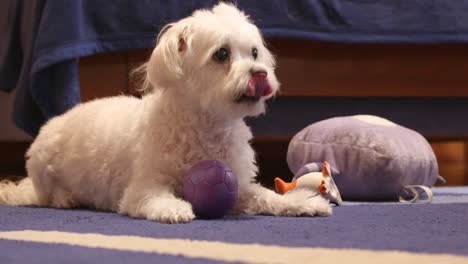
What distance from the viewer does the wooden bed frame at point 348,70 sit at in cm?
319

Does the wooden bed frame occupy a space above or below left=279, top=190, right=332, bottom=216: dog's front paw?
above

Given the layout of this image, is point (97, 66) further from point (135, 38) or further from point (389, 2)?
point (389, 2)

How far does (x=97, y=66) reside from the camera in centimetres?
318

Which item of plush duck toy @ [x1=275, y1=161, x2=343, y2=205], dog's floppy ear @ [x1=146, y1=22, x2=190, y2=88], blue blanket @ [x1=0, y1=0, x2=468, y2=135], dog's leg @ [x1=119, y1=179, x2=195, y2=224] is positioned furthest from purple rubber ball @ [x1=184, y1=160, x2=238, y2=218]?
blue blanket @ [x1=0, y1=0, x2=468, y2=135]

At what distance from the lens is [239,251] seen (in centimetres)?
128

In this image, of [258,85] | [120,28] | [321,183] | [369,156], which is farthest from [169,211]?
[120,28]

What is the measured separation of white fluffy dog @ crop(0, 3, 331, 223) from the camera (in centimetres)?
198

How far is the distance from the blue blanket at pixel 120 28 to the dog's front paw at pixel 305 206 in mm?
1341

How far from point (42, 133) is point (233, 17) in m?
1.00

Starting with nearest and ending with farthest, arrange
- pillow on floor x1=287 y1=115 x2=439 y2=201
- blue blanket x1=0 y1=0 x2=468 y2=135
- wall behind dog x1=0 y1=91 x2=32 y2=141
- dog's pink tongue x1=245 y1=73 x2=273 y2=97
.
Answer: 1. dog's pink tongue x1=245 y1=73 x2=273 y2=97
2. pillow on floor x1=287 y1=115 x2=439 y2=201
3. blue blanket x1=0 y1=0 x2=468 y2=135
4. wall behind dog x1=0 y1=91 x2=32 y2=141

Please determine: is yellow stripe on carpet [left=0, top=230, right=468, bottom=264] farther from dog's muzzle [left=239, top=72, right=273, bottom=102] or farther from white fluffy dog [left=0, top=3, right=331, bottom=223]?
dog's muzzle [left=239, top=72, right=273, bottom=102]

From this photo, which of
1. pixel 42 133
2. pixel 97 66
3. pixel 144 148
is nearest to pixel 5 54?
pixel 97 66

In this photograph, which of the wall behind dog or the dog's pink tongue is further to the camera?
the wall behind dog

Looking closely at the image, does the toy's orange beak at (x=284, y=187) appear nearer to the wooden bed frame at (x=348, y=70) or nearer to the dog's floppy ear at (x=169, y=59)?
the dog's floppy ear at (x=169, y=59)
